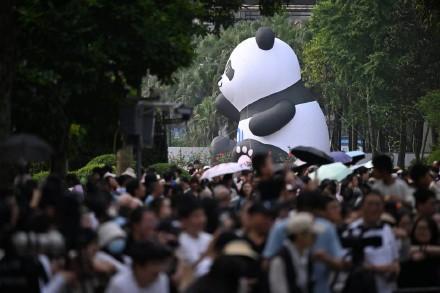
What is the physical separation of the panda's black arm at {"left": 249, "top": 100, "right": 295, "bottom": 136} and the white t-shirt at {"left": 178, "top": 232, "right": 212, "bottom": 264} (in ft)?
160

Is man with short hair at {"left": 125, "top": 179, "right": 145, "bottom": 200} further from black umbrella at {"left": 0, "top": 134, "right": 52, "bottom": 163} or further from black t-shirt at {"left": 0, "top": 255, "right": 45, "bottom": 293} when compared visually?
black t-shirt at {"left": 0, "top": 255, "right": 45, "bottom": 293}

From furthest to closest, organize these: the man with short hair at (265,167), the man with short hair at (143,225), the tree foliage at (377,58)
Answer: the tree foliage at (377,58) < the man with short hair at (265,167) < the man with short hair at (143,225)

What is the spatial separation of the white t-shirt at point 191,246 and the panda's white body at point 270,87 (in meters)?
49.3

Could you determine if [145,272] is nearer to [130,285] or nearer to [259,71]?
[130,285]

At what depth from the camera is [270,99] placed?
209 ft

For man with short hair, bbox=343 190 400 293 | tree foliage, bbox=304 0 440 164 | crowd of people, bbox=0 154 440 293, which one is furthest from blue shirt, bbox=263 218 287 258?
tree foliage, bbox=304 0 440 164

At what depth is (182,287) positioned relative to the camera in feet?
39.9

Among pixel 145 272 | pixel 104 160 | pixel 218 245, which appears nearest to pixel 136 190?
pixel 218 245

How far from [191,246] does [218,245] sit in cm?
88

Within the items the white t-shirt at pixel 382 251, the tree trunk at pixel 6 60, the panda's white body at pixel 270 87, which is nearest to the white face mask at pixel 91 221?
the white t-shirt at pixel 382 251

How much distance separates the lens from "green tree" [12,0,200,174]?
25.7m

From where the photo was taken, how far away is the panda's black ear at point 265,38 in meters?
63.2

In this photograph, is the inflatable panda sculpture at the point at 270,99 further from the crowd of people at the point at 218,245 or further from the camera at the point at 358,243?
the camera at the point at 358,243

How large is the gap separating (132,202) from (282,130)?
154ft
